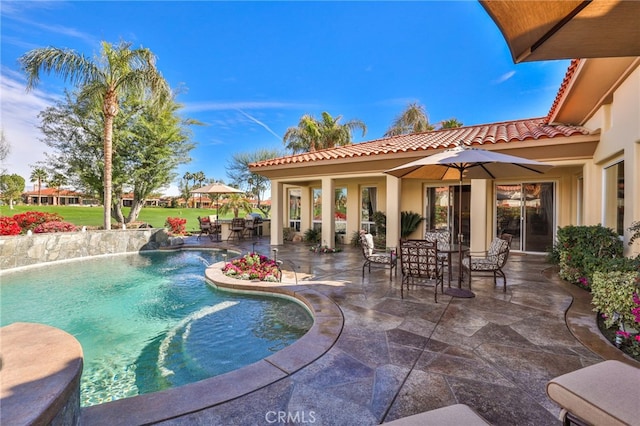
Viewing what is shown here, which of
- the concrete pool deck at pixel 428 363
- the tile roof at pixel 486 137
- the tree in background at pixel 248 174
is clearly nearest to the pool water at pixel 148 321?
the concrete pool deck at pixel 428 363

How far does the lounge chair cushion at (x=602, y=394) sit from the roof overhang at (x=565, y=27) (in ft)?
8.19

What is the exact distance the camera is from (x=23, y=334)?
2227mm

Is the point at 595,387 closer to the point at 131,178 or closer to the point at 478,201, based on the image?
the point at 478,201

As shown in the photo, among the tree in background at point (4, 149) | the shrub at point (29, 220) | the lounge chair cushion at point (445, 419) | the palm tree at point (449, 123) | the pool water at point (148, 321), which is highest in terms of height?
the palm tree at point (449, 123)

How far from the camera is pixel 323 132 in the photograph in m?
21.2

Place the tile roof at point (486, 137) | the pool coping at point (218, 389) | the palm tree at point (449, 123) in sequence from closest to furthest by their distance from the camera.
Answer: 1. the pool coping at point (218, 389)
2. the tile roof at point (486, 137)
3. the palm tree at point (449, 123)

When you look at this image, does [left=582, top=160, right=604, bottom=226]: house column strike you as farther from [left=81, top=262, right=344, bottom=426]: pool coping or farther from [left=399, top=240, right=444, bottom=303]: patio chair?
[left=81, top=262, right=344, bottom=426]: pool coping

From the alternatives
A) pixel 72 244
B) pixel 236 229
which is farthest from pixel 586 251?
pixel 72 244

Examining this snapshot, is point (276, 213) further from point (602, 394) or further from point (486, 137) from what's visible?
point (602, 394)

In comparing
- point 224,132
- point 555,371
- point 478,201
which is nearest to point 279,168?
point 478,201

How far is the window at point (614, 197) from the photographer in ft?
19.8

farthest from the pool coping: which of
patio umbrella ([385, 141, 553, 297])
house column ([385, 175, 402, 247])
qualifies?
house column ([385, 175, 402, 247])

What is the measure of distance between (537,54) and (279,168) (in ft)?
34.5

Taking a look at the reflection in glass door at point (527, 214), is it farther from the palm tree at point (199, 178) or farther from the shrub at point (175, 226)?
the palm tree at point (199, 178)
